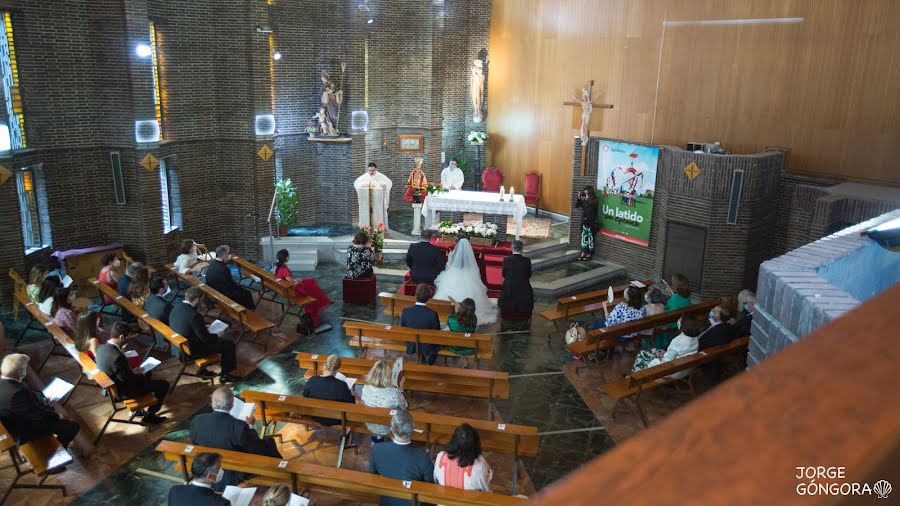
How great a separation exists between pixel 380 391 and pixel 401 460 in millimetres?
1465

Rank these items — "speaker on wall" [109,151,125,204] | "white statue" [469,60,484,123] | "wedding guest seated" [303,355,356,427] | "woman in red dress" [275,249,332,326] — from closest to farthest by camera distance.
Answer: "wedding guest seated" [303,355,356,427]
"woman in red dress" [275,249,332,326]
"speaker on wall" [109,151,125,204]
"white statue" [469,60,484,123]

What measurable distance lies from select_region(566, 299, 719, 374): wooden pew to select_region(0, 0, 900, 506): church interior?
0.06 metres

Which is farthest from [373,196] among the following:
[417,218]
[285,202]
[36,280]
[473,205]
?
[36,280]

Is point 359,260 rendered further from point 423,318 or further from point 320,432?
point 320,432

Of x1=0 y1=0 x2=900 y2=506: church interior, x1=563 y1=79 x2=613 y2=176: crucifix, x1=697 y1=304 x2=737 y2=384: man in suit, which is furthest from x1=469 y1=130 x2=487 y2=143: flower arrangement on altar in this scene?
x1=697 y1=304 x2=737 y2=384: man in suit

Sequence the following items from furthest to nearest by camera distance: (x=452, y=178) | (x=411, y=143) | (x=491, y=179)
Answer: (x=491, y=179), (x=411, y=143), (x=452, y=178)

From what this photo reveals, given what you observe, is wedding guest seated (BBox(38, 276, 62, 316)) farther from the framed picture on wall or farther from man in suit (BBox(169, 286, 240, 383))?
the framed picture on wall

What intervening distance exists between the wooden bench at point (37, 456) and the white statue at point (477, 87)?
16330mm

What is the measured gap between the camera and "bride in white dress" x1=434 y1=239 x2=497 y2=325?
12.9 m

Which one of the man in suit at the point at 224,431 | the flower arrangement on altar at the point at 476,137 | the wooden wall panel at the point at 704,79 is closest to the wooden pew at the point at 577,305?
the wooden wall panel at the point at 704,79

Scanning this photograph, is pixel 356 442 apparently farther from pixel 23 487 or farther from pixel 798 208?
pixel 798 208

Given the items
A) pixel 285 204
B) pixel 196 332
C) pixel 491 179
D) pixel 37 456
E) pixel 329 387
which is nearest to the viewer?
pixel 37 456

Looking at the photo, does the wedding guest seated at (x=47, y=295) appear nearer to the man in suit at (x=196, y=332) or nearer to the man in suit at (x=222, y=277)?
the man in suit at (x=196, y=332)

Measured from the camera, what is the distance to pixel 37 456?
24.1 ft
